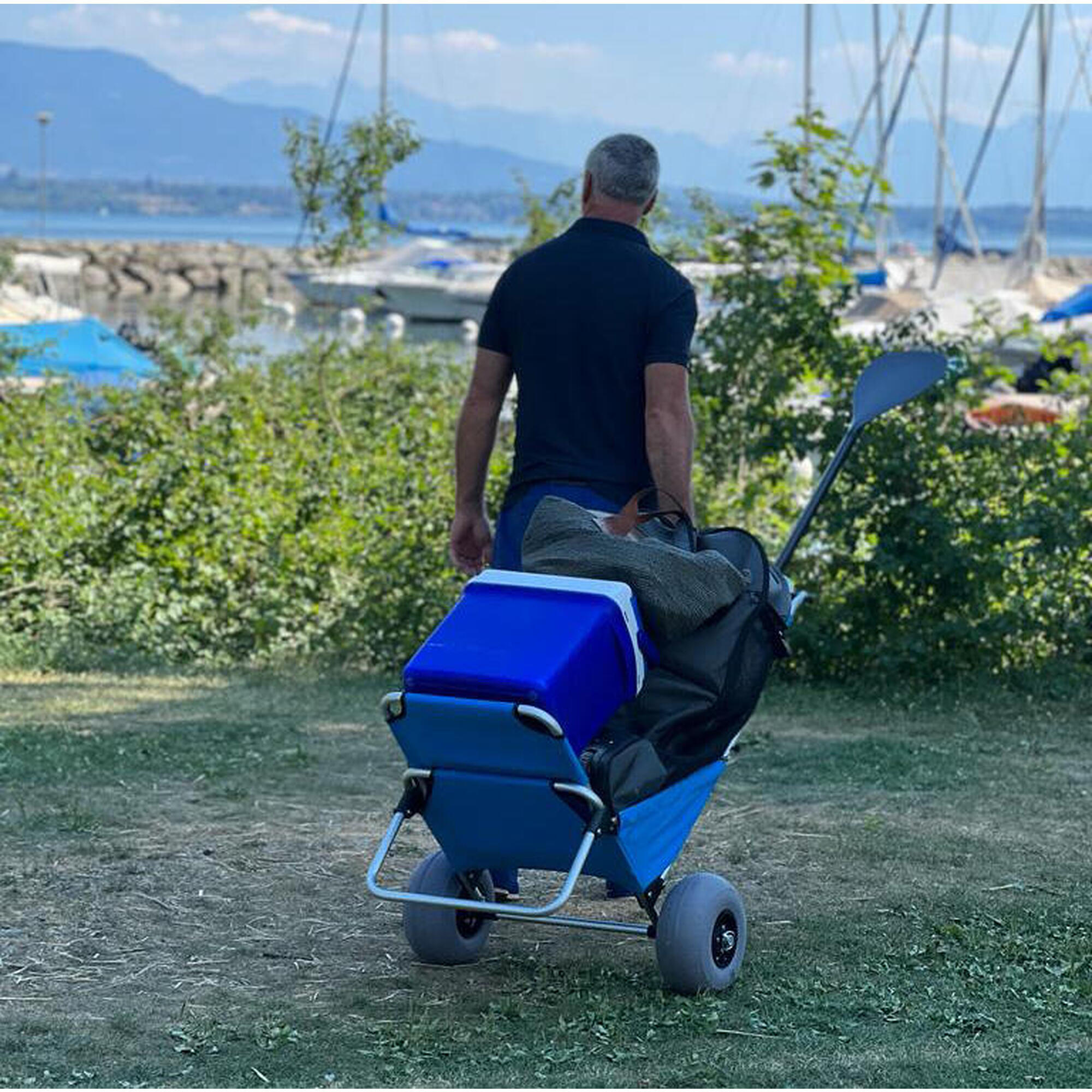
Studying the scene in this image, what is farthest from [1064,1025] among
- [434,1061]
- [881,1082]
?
[434,1061]

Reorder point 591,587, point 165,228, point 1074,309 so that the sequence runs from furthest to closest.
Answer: point 165,228
point 1074,309
point 591,587

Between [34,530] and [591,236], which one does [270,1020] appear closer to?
[591,236]

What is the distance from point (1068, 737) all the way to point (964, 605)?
99cm

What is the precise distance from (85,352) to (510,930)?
44.5 feet

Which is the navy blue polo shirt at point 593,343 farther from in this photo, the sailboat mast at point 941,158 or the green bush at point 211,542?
the sailboat mast at point 941,158

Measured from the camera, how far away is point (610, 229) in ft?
15.1

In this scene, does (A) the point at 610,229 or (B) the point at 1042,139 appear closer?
(A) the point at 610,229

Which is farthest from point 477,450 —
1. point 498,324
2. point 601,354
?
point 601,354

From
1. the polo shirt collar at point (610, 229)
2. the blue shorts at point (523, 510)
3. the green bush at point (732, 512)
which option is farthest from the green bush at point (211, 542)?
the polo shirt collar at point (610, 229)

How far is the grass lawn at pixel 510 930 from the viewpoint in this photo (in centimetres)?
385

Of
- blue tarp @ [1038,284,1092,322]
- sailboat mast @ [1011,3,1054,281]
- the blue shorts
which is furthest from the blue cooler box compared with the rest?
sailboat mast @ [1011,3,1054,281]

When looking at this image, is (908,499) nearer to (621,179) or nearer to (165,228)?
(621,179)

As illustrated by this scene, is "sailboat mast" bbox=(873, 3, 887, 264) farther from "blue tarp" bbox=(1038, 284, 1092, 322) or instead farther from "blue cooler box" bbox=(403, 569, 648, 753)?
"blue cooler box" bbox=(403, 569, 648, 753)

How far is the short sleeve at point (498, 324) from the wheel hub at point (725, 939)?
58.7 inches
